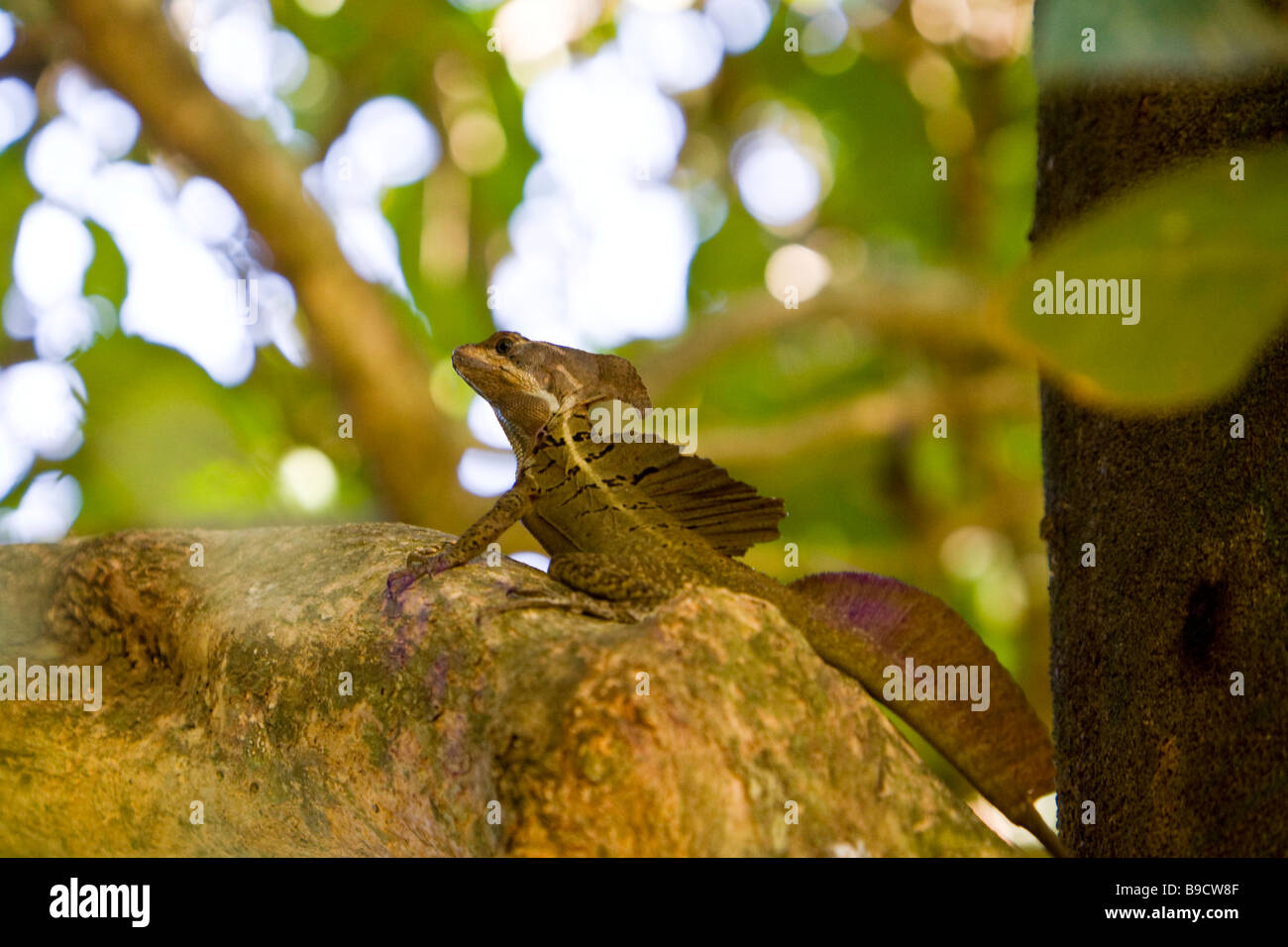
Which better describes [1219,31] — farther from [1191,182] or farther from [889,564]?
[889,564]

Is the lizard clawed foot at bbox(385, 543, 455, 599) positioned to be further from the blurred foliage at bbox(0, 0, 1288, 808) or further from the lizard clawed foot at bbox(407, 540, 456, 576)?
the blurred foliage at bbox(0, 0, 1288, 808)

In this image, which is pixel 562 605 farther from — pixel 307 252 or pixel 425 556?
pixel 307 252

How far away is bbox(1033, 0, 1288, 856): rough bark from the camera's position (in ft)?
7.89

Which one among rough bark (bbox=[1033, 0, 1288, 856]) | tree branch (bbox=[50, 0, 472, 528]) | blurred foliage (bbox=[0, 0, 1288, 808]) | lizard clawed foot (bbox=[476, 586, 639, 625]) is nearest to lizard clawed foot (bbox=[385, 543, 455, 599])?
lizard clawed foot (bbox=[476, 586, 639, 625])

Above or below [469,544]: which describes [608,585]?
below

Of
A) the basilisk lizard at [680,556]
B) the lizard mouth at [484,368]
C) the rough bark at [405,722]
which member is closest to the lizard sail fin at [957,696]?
the basilisk lizard at [680,556]

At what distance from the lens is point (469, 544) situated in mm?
2713

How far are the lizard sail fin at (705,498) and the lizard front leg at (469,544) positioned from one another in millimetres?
313

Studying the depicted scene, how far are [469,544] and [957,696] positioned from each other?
4.06ft

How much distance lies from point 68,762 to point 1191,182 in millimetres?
2560

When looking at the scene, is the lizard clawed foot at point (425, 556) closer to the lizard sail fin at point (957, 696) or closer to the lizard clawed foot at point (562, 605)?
the lizard clawed foot at point (562, 605)

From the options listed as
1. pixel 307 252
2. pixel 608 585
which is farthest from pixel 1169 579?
pixel 307 252

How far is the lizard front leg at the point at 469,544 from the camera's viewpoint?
249 cm
